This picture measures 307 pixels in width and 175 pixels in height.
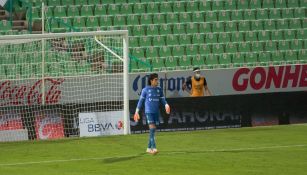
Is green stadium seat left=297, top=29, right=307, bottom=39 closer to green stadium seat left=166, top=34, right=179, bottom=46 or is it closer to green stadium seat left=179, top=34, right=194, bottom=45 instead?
green stadium seat left=179, top=34, right=194, bottom=45

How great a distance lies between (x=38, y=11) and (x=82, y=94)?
684 cm

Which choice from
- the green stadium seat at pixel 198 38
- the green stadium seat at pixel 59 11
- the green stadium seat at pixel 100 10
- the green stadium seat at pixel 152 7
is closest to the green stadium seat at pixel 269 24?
the green stadium seat at pixel 198 38

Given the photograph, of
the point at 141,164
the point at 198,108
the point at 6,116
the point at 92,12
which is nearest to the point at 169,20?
the point at 92,12

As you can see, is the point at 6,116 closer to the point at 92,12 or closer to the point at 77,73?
the point at 77,73

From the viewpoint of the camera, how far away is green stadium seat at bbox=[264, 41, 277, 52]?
33656 mm

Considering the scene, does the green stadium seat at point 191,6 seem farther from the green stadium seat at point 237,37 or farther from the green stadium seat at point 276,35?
the green stadium seat at point 276,35

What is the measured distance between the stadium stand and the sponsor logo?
7.26ft

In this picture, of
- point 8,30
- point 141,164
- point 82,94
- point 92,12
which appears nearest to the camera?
point 141,164

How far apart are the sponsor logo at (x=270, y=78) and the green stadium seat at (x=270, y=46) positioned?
126 inches

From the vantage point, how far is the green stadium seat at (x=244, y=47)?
33156mm

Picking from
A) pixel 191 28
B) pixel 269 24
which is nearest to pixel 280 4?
pixel 269 24

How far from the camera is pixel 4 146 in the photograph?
21.8 meters

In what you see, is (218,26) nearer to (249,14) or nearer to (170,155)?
(249,14)

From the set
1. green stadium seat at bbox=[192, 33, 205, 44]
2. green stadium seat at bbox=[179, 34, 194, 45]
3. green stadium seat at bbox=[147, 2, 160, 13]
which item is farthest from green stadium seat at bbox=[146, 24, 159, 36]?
green stadium seat at bbox=[192, 33, 205, 44]
